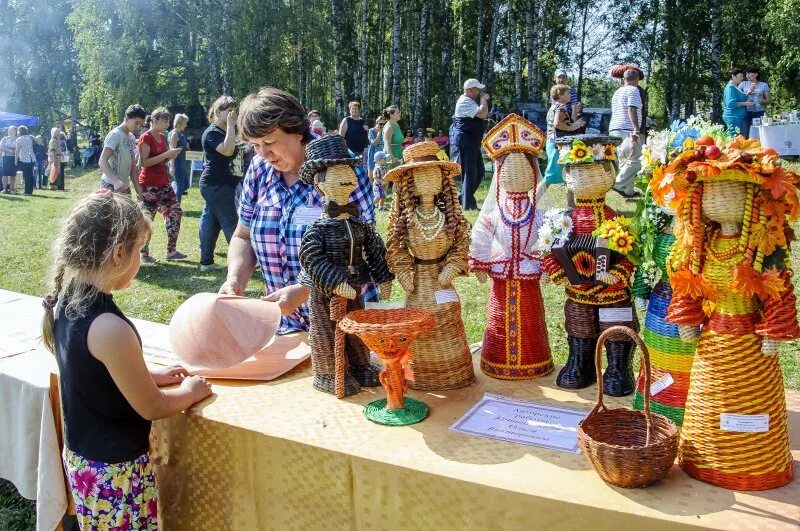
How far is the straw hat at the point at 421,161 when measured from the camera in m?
1.94

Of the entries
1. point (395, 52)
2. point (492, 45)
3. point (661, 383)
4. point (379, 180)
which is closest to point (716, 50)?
point (492, 45)

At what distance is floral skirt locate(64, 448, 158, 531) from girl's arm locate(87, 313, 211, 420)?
185 mm

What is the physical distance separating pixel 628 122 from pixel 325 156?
6.26m

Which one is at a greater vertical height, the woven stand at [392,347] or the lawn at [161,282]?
the woven stand at [392,347]

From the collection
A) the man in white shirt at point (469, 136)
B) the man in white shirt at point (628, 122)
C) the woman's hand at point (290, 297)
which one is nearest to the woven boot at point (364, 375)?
the woman's hand at point (290, 297)

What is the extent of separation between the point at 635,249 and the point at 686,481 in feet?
2.10

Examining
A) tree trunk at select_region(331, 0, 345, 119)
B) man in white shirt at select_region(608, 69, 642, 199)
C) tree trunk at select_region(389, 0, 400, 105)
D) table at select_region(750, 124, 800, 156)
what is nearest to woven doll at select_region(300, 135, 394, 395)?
man in white shirt at select_region(608, 69, 642, 199)

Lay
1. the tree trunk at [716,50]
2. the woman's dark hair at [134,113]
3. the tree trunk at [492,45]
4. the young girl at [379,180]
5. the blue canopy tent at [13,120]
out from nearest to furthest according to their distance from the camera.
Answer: the woman's dark hair at [134,113]
the young girl at [379,180]
the tree trunk at [716,50]
the tree trunk at [492,45]
the blue canopy tent at [13,120]

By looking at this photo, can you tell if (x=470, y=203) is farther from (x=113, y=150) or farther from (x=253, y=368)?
(x=253, y=368)

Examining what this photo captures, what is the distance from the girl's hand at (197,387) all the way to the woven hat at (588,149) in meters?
1.24

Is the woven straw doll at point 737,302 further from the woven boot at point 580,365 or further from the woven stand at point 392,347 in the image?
the woven stand at point 392,347

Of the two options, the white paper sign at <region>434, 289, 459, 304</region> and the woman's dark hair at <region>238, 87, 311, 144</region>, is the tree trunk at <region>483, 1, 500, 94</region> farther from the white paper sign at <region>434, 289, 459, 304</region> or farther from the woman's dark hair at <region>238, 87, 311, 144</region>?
the white paper sign at <region>434, 289, 459, 304</region>

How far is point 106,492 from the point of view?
1836 millimetres

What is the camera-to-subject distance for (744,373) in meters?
1.43
